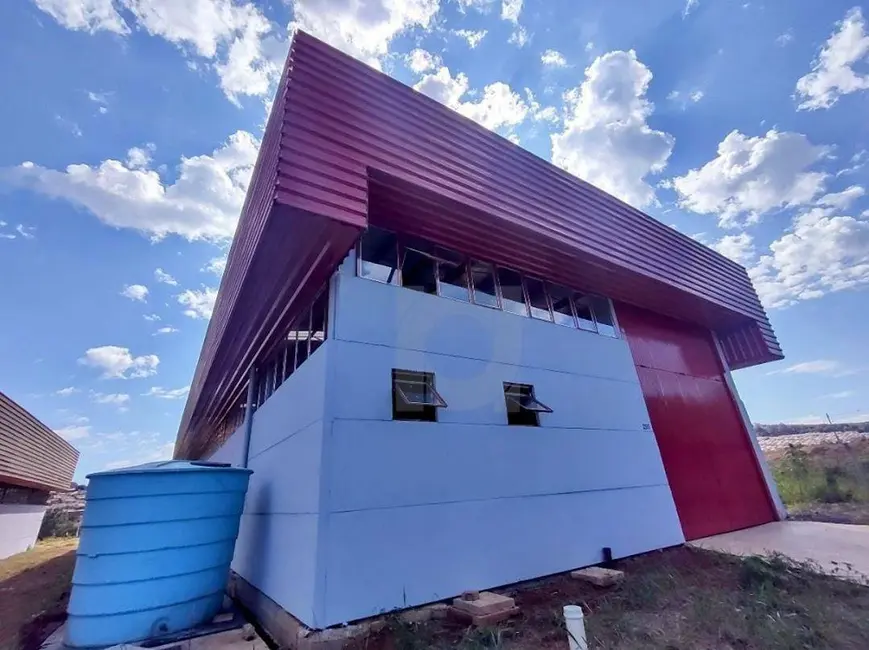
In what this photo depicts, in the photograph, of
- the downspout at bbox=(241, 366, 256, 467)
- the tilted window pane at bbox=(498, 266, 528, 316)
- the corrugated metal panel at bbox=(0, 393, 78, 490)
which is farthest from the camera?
the corrugated metal panel at bbox=(0, 393, 78, 490)

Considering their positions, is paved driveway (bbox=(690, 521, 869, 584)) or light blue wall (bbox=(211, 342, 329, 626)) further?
paved driveway (bbox=(690, 521, 869, 584))

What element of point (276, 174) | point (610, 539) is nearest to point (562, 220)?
point (276, 174)

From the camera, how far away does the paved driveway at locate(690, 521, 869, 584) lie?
4930mm

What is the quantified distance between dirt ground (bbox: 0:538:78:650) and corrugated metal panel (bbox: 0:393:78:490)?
371 centimetres

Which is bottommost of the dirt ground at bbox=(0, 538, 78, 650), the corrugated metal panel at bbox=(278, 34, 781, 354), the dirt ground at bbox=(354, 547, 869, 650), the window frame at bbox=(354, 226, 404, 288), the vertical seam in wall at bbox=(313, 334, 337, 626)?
the dirt ground at bbox=(0, 538, 78, 650)

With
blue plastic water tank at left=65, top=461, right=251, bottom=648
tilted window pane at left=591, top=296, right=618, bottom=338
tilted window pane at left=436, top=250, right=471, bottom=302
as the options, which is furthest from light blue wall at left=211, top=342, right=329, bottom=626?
tilted window pane at left=591, top=296, right=618, bottom=338

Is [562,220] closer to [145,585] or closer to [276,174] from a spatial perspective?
[276,174]

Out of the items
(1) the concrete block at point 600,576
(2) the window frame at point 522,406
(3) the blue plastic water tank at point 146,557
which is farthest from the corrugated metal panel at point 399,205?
(1) the concrete block at point 600,576

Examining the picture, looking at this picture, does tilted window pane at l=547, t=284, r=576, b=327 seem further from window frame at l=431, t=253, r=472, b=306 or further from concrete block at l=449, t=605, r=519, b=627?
concrete block at l=449, t=605, r=519, b=627

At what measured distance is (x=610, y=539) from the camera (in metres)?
5.80

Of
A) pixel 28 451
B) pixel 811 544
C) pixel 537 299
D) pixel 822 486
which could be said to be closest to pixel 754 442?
pixel 811 544

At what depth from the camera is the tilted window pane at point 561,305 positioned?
7073 mm

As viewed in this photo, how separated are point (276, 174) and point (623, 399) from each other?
657 cm

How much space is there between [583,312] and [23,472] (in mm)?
21975
